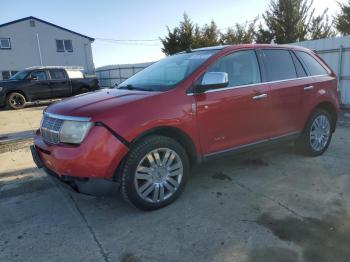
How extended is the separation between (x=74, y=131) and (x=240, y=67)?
228 centimetres

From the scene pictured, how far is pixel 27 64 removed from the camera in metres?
28.7

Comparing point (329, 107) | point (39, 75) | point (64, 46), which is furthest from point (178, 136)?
point (64, 46)

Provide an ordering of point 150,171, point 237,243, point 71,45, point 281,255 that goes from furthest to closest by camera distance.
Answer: point 71,45 → point 150,171 → point 237,243 → point 281,255

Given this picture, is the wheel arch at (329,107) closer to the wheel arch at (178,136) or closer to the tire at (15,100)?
the wheel arch at (178,136)

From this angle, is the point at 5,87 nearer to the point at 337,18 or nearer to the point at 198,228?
the point at 198,228

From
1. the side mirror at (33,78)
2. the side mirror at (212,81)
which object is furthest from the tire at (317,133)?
the side mirror at (33,78)

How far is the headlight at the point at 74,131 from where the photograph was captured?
319 cm

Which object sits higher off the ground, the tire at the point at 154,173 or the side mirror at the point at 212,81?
the side mirror at the point at 212,81

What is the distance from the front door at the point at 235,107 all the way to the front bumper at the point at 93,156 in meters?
1.08

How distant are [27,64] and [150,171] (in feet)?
94.4

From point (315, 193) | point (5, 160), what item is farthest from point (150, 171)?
point (5, 160)

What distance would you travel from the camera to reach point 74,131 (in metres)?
3.22

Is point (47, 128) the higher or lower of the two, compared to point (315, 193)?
higher

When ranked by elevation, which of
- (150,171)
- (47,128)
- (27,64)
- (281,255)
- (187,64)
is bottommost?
(281,255)
